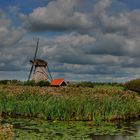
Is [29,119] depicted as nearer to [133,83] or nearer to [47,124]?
[47,124]

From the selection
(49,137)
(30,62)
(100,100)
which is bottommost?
(49,137)

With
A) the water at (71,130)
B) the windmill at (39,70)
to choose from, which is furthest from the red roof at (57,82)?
the water at (71,130)

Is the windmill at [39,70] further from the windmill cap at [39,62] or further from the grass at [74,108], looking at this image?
the grass at [74,108]

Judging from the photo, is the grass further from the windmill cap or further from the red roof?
the windmill cap

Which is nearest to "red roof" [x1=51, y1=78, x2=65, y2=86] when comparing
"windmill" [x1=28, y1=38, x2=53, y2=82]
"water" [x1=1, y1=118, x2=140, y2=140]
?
"windmill" [x1=28, y1=38, x2=53, y2=82]

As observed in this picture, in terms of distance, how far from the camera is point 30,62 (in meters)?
47.6

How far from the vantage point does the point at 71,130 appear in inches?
602

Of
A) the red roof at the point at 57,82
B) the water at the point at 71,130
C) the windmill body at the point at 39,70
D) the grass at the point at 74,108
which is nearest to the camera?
the water at the point at 71,130

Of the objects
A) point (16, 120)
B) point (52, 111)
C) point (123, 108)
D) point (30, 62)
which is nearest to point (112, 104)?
point (123, 108)

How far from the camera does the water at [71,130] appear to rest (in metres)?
13.7

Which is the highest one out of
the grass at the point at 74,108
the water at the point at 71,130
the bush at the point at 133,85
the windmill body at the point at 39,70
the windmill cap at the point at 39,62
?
the windmill cap at the point at 39,62

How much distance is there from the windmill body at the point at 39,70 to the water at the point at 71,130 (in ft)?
88.5

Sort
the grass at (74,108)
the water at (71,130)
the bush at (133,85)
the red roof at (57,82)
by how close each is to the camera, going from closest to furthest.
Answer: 1. the water at (71,130)
2. the grass at (74,108)
3. the bush at (133,85)
4. the red roof at (57,82)

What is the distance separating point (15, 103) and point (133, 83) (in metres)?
24.5
